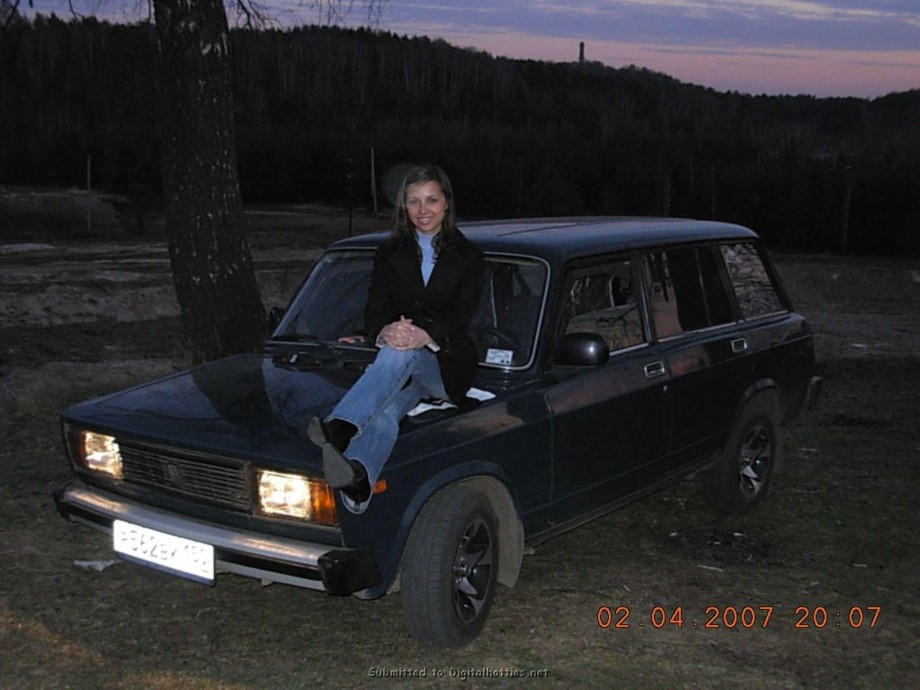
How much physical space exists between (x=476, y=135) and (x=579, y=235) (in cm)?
4758

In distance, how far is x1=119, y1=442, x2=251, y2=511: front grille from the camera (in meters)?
4.00

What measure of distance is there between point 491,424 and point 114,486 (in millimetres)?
1652

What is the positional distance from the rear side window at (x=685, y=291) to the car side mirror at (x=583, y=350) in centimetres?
104

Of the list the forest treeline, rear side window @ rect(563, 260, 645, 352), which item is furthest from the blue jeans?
the forest treeline

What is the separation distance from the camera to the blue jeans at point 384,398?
12.6 ft

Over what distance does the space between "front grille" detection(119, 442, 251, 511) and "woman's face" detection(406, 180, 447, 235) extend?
1.37 metres

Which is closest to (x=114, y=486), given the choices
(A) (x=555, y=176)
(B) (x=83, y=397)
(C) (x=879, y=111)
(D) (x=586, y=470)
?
(D) (x=586, y=470)

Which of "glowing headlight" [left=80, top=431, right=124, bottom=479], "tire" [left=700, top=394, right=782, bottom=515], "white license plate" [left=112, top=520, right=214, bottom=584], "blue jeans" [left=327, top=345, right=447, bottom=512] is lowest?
"tire" [left=700, top=394, right=782, bottom=515]

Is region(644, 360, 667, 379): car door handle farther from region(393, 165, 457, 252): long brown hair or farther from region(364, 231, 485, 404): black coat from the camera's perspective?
region(393, 165, 457, 252): long brown hair

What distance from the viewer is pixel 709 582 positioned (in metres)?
5.08

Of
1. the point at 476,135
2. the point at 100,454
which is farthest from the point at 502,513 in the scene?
the point at 476,135

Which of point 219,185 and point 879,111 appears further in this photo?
point 879,111

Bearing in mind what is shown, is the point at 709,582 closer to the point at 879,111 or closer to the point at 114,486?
the point at 114,486

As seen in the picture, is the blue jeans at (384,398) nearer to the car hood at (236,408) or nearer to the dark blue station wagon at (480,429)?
the dark blue station wagon at (480,429)
